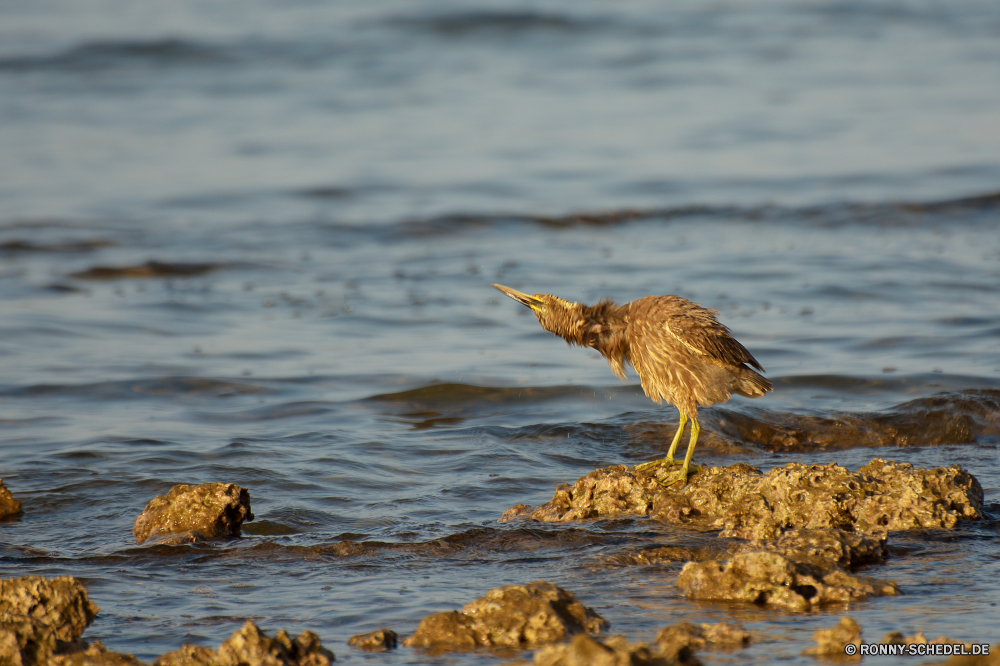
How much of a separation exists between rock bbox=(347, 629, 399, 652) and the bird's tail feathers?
104 inches

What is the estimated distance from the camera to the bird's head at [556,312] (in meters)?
5.69

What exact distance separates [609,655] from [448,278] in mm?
9355

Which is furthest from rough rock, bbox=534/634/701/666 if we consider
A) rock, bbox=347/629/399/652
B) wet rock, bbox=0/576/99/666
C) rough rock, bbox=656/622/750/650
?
wet rock, bbox=0/576/99/666

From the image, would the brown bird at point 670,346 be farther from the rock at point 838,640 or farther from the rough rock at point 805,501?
the rock at point 838,640

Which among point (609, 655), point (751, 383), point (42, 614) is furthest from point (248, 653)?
point (751, 383)

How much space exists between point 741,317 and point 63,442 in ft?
20.0

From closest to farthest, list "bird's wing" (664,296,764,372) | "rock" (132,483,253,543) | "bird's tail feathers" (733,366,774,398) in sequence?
"rock" (132,483,253,543)
"bird's wing" (664,296,764,372)
"bird's tail feathers" (733,366,774,398)

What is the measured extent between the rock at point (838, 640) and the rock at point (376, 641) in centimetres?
138

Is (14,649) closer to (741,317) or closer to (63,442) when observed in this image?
(63,442)

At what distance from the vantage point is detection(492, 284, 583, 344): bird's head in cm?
569

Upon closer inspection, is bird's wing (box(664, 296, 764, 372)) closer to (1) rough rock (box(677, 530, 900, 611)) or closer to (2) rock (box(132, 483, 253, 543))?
(1) rough rock (box(677, 530, 900, 611))

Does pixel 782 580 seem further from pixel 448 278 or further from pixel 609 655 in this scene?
pixel 448 278

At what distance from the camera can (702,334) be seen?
17.7 ft

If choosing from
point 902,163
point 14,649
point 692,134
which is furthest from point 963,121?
point 14,649
